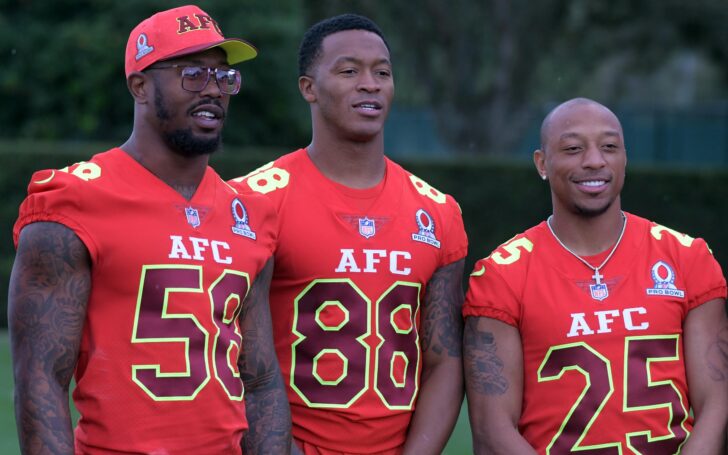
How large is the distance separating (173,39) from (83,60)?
1381cm

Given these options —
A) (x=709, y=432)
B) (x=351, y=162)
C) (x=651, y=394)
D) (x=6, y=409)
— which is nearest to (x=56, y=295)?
(x=351, y=162)

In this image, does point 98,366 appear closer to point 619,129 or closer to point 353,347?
point 353,347

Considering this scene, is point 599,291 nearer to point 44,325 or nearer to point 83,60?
point 44,325

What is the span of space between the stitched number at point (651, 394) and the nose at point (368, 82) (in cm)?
139

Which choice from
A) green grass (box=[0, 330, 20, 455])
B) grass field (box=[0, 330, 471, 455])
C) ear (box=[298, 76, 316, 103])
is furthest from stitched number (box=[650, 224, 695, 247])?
green grass (box=[0, 330, 20, 455])

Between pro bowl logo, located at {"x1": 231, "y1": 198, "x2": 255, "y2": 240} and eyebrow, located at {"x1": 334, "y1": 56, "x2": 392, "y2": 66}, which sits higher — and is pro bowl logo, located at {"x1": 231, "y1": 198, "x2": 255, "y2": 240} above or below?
below

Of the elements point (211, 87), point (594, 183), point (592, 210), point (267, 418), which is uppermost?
point (211, 87)

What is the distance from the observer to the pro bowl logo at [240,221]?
392cm

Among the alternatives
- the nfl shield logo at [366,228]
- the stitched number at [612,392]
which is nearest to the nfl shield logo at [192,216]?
the nfl shield logo at [366,228]

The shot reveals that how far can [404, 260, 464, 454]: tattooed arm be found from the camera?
445cm

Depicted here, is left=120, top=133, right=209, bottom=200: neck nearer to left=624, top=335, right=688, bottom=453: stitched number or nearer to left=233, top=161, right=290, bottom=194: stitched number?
left=233, top=161, right=290, bottom=194: stitched number

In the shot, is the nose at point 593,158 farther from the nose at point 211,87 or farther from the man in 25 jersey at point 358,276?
the nose at point 211,87

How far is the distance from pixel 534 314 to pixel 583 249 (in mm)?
381

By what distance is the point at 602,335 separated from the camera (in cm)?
437
